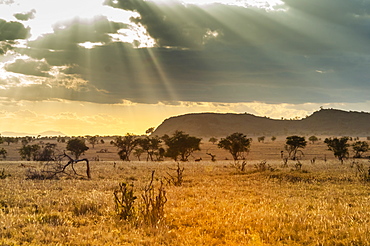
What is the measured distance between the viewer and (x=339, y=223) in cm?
1110

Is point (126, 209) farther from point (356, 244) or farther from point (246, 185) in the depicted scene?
point (246, 185)

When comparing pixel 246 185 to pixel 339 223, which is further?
pixel 246 185

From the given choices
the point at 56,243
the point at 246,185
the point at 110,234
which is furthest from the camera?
the point at 246,185

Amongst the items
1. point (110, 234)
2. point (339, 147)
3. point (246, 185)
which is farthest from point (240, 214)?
point (339, 147)

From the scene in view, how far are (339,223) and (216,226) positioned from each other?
420 centimetres

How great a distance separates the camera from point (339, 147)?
215ft

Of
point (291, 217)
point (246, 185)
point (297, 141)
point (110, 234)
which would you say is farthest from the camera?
point (297, 141)

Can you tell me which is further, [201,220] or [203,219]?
[203,219]

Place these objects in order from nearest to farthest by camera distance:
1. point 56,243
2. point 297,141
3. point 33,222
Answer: point 56,243, point 33,222, point 297,141

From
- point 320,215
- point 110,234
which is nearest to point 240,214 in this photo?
point 320,215

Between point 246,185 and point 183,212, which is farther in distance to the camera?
point 246,185

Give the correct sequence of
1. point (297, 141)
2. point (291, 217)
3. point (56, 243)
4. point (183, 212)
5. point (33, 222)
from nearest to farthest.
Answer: point (56, 243) < point (33, 222) < point (291, 217) < point (183, 212) < point (297, 141)

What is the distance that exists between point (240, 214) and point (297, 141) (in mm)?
56273

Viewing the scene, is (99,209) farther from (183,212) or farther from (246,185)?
(246,185)
